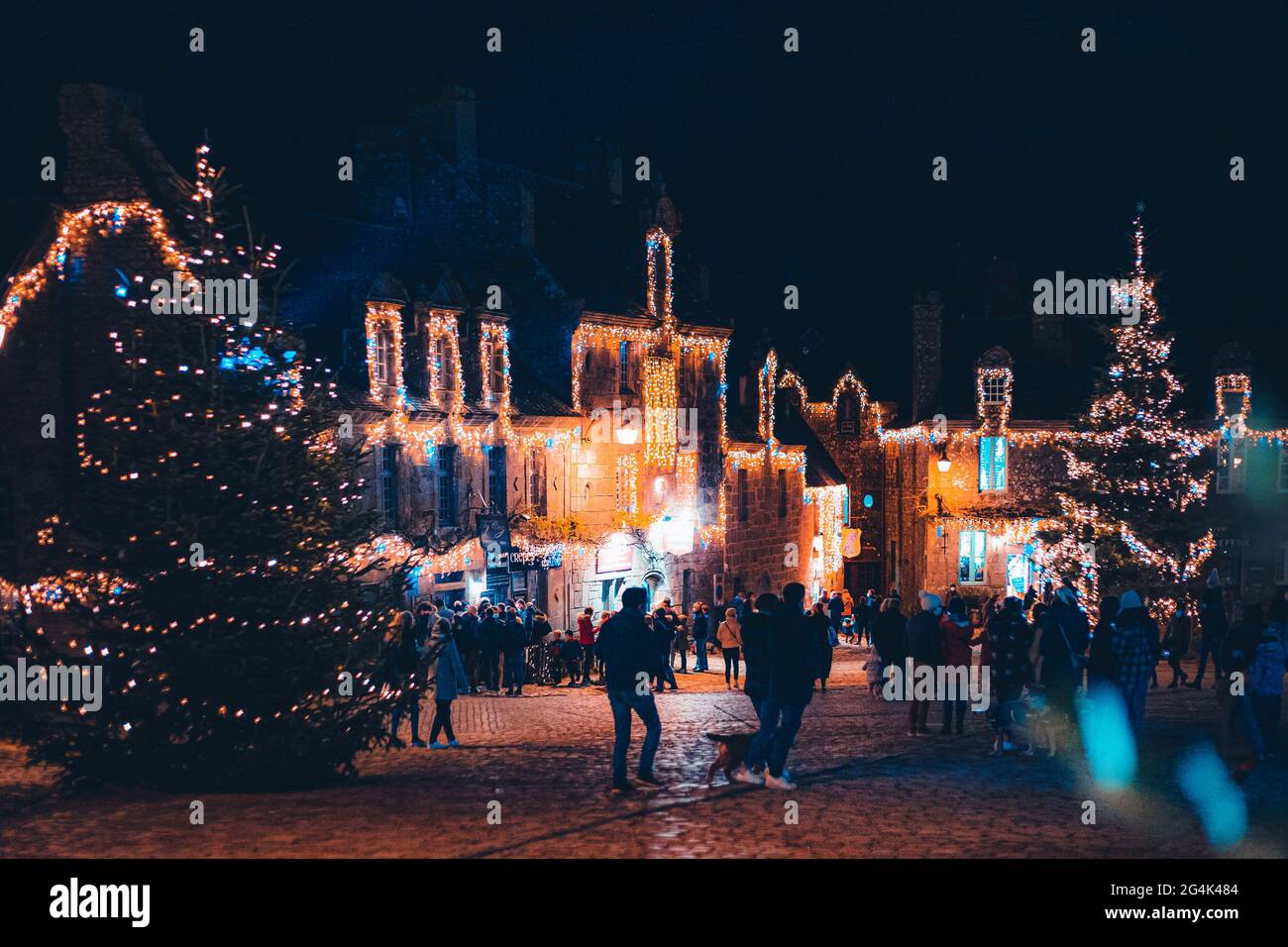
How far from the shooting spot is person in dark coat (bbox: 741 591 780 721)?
13.8 meters

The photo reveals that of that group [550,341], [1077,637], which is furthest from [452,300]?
[1077,637]

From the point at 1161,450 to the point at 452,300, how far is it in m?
18.0

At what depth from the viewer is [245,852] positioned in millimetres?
11094

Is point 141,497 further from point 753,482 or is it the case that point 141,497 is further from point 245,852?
point 753,482

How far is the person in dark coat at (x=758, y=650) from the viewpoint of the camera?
13.8 meters

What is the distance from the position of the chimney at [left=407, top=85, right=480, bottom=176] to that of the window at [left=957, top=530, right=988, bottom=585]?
19562mm

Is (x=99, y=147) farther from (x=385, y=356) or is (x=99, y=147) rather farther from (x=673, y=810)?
(x=673, y=810)

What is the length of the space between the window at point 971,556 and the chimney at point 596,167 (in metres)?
15.1

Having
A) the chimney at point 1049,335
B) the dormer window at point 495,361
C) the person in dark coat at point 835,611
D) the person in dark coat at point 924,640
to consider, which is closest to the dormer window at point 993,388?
the chimney at point 1049,335

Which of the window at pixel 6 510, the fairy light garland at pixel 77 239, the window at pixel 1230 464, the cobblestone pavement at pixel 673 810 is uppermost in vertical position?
the fairy light garland at pixel 77 239

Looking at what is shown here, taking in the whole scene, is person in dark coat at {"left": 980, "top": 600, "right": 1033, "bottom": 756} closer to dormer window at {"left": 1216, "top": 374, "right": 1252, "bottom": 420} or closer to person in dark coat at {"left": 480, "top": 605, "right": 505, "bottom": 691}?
person in dark coat at {"left": 480, "top": 605, "right": 505, "bottom": 691}

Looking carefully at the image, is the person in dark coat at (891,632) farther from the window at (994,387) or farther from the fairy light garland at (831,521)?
the fairy light garland at (831,521)

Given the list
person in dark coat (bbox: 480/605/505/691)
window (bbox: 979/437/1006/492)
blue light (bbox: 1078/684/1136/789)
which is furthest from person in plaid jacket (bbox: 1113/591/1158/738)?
window (bbox: 979/437/1006/492)

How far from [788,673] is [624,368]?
1090 inches
